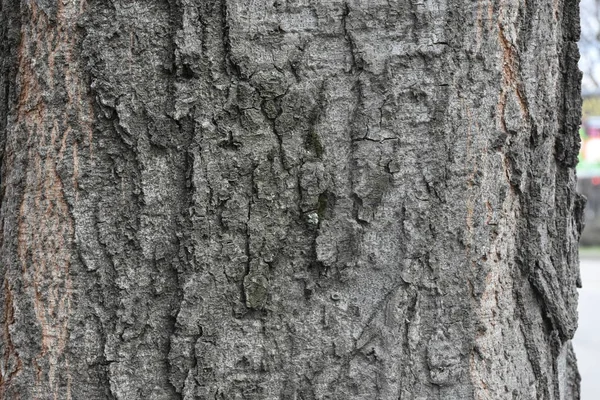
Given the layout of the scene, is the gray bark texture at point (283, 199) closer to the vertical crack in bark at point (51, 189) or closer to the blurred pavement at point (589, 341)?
the vertical crack in bark at point (51, 189)

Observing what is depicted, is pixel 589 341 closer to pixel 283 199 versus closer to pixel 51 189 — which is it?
pixel 283 199

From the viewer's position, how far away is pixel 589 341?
25.8 ft

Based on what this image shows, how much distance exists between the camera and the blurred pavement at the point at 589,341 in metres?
6.57

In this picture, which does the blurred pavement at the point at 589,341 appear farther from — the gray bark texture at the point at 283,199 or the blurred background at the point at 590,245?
the gray bark texture at the point at 283,199

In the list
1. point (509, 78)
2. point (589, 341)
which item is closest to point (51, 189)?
point (509, 78)

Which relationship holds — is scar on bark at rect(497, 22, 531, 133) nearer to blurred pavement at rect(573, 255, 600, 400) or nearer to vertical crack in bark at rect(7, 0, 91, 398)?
vertical crack in bark at rect(7, 0, 91, 398)

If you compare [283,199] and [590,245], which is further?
[590,245]

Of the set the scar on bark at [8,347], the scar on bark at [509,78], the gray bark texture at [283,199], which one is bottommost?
the scar on bark at [8,347]

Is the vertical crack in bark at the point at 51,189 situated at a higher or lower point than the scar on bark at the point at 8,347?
higher

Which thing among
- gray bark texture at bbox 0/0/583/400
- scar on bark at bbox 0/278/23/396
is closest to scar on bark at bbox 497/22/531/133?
gray bark texture at bbox 0/0/583/400

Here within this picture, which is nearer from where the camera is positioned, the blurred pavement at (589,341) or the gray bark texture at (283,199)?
the gray bark texture at (283,199)

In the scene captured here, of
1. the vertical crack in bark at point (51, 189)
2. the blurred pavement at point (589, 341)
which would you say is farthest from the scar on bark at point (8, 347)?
the blurred pavement at point (589, 341)

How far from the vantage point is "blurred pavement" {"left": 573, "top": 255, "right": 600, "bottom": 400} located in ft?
21.5

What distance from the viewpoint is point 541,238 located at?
1.27 meters
